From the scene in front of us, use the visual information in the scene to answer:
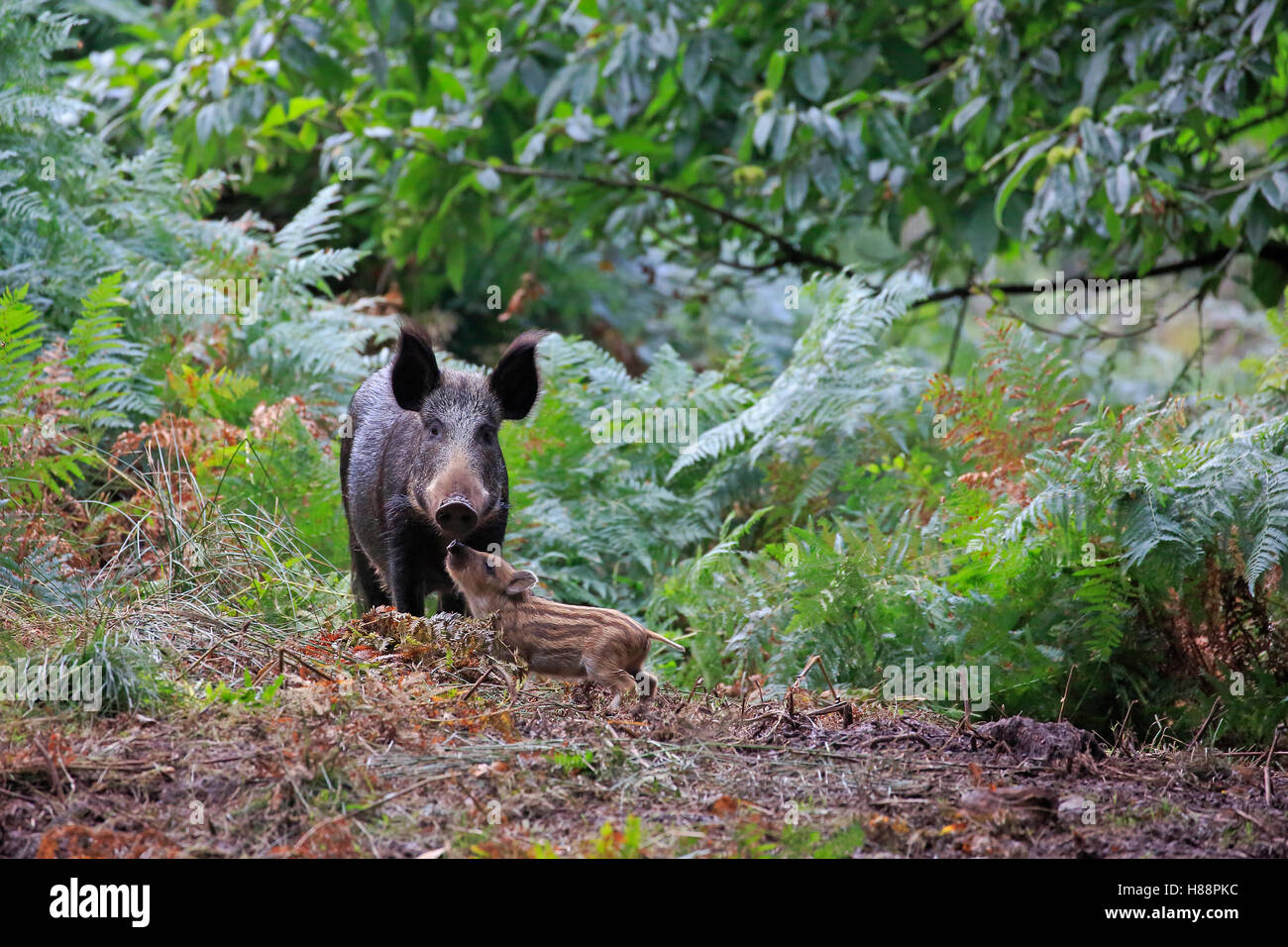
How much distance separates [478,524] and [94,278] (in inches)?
161

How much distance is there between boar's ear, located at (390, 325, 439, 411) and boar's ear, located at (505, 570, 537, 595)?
1067 millimetres

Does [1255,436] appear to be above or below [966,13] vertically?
below

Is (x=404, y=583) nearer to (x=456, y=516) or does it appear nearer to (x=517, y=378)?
(x=456, y=516)

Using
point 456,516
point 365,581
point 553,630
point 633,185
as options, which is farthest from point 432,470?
point 633,185

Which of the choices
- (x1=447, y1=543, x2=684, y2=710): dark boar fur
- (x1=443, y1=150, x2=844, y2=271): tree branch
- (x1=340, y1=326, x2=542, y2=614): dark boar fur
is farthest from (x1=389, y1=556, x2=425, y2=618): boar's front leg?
(x1=443, y1=150, x2=844, y2=271): tree branch

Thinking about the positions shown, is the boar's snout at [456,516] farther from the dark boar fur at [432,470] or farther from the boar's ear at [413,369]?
the boar's ear at [413,369]

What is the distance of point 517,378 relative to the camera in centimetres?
616

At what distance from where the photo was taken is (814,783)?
13.8 ft

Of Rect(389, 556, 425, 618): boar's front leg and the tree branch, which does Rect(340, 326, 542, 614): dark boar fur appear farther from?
the tree branch

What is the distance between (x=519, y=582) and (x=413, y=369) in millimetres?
1198
